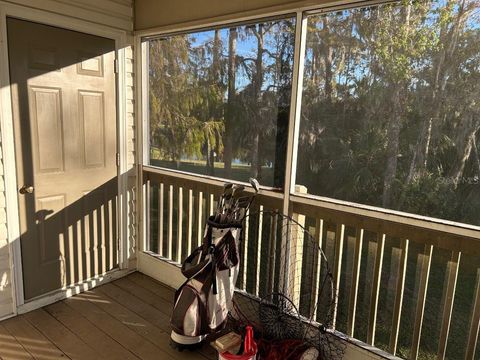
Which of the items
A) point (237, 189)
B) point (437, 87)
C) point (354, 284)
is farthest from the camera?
point (237, 189)

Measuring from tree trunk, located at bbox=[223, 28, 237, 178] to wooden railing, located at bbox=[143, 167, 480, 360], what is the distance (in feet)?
0.77

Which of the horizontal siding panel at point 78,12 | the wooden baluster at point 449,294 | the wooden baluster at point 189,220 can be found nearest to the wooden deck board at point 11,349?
the wooden baluster at point 189,220

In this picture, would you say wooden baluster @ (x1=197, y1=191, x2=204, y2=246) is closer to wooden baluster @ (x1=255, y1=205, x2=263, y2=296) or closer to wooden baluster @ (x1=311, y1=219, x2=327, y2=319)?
wooden baluster @ (x1=255, y1=205, x2=263, y2=296)

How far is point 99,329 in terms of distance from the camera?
2.62 metres

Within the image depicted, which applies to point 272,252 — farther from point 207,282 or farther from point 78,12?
point 78,12

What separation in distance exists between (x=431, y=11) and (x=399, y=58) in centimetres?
31

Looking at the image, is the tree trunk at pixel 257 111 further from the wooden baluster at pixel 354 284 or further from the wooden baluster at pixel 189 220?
the wooden baluster at pixel 354 284

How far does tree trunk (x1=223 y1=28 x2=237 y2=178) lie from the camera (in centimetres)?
277

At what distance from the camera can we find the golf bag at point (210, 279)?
2256mm

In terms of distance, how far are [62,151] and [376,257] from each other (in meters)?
2.36

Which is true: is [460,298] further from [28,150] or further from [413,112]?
[28,150]

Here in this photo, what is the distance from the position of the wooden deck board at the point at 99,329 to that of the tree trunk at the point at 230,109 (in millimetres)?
1238

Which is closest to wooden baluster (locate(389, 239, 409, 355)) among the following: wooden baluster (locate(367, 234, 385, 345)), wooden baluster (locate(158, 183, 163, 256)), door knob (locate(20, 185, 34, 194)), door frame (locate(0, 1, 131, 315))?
wooden baluster (locate(367, 234, 385, 345))

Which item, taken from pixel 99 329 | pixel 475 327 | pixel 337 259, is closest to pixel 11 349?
pixel 99 329
